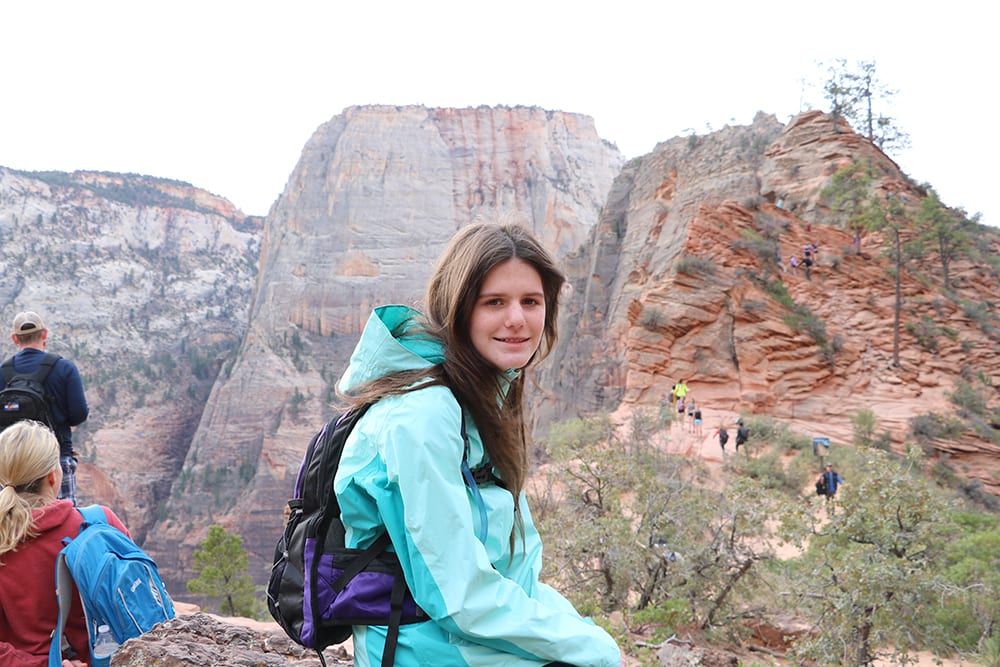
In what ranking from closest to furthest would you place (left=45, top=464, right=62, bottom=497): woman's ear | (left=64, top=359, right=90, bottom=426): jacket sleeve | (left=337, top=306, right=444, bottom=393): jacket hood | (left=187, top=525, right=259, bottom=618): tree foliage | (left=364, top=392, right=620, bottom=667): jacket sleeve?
(left=364, top=392, right=620, bottom=667): jacket sleeve, (left=337, top=306, right=444, bottom=393): jacket hood, (left=45, top=464, right=62, bottom=497): woman's ear, (left=64, top=359, right=90, bottom=426): jacket sleeve, (left=187, top=525, right=259, bottom=618): tree foliage

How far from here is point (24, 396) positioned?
10.8 feet

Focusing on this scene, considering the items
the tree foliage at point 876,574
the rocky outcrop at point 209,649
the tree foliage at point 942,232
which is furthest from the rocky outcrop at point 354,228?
the rocky outcrop at point 209,649

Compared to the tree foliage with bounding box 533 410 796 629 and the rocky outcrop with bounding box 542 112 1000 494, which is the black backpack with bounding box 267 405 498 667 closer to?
the tree foliage with bounding box 533 410 796 629

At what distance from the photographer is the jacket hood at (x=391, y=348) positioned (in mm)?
1341

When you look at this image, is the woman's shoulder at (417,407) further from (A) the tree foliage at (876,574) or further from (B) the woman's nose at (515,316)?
(A) the tree foliage at (876,574)

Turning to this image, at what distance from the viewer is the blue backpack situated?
6.41 feet

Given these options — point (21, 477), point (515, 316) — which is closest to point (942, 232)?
point (515, 316)

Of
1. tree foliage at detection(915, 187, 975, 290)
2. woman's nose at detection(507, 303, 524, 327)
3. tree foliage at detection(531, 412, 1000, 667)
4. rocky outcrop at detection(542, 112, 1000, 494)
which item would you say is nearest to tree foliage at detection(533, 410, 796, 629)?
tree foliage at detection(531, 412, 1000, 667)

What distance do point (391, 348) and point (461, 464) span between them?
0.29 metres

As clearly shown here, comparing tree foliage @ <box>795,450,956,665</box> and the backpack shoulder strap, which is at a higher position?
the backpack shoulder strap

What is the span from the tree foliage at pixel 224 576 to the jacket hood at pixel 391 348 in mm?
18105

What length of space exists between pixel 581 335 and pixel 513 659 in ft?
87.1

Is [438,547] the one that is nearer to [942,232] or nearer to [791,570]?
[791,570]

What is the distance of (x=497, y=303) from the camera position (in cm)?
144
